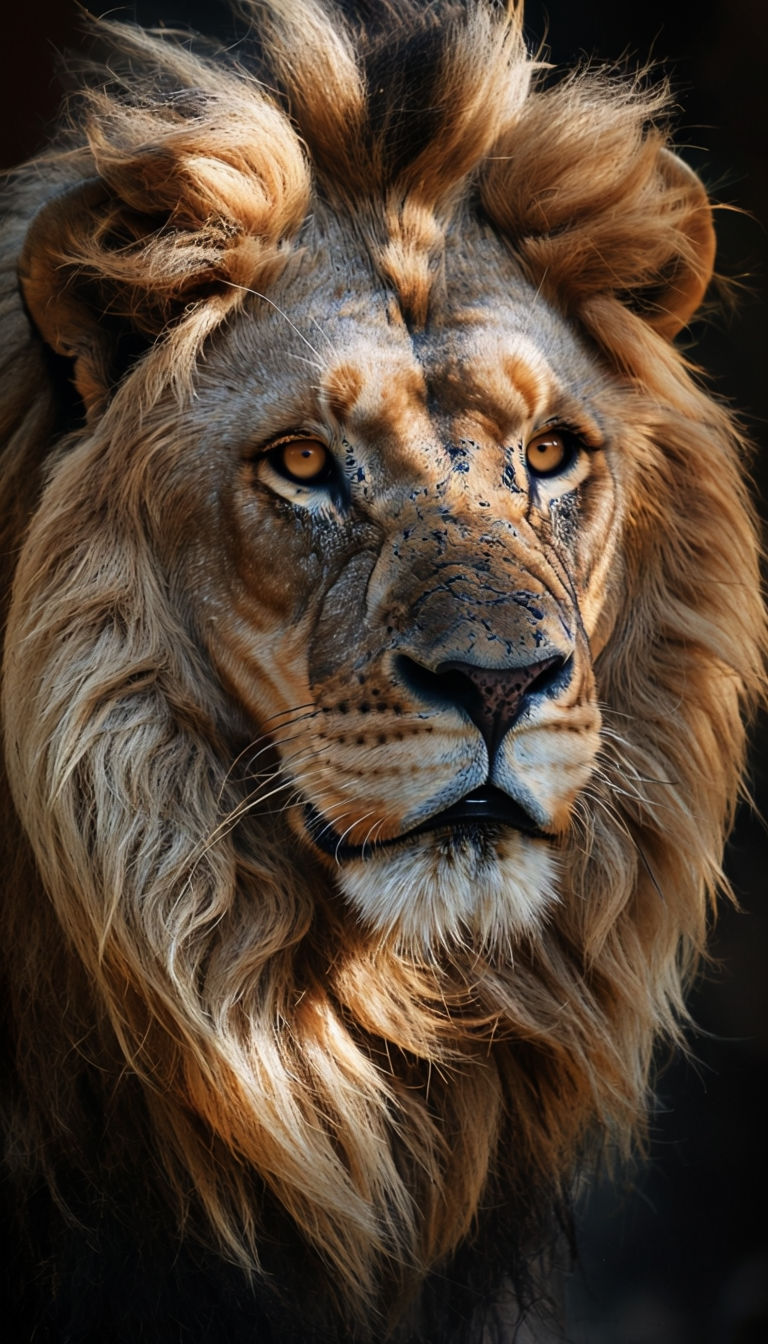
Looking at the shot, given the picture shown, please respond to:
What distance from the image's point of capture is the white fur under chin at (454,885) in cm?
132

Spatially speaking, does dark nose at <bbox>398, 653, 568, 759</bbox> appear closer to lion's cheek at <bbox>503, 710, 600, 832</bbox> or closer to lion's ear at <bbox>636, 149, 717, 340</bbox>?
lion's cheek at <bbox>503, 710, 600, 832</bbox>

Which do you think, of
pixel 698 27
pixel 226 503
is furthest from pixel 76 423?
pixel 698 27

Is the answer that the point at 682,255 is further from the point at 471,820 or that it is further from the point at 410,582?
the point at 471,820

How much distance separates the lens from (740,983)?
7.64ft

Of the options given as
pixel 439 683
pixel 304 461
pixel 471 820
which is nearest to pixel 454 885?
pixel 471 820

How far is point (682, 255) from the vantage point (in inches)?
64.5

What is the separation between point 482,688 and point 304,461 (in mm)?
331

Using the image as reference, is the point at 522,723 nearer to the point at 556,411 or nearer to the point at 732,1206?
the point at 556,411

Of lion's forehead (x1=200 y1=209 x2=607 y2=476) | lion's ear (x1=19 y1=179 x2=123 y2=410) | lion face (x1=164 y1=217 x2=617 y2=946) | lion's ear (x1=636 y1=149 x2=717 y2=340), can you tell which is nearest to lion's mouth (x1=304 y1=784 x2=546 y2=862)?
lion face (x1=164 y1=217 x2=617 y2=946)

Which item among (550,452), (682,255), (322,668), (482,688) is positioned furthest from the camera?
(682,255)

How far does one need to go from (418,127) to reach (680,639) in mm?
633

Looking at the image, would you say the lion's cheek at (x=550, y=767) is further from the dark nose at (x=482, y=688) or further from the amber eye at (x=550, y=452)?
the amber eye at (x=550, y=452)

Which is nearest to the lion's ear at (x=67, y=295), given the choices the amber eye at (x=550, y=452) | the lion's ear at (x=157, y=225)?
the lion's ear at (x=157, y=225)

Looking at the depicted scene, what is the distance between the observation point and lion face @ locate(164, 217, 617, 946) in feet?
4.21
